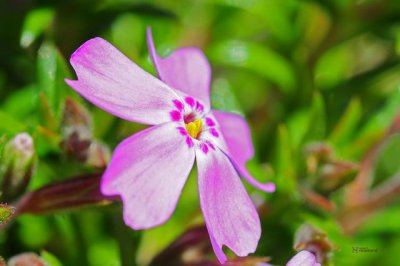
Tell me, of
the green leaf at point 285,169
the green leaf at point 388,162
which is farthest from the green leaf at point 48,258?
A: the green leaf at point 388,162

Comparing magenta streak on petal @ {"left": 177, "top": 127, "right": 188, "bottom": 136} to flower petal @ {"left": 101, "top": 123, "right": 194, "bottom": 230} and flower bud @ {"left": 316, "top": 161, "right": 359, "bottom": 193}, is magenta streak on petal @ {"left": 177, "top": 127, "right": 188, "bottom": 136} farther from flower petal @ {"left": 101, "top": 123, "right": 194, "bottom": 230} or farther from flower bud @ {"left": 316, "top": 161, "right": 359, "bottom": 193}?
Answer: flower bud @ {"left": 316, "top": 161, "right": 359, "bottom": 193}

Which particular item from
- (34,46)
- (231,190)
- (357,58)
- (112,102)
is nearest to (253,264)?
(231,190)

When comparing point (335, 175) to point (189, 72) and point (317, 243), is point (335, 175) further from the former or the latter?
point (189, 72)

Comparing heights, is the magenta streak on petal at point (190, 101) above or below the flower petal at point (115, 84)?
below

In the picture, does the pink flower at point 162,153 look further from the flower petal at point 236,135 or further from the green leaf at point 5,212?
the green leaf at point 5,212

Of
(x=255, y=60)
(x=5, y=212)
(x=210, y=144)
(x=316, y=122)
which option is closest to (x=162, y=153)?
(x=210, y=144)
